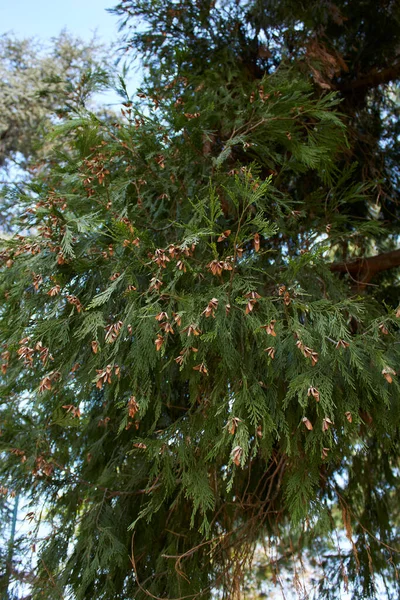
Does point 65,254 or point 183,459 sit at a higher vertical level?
point 65,254

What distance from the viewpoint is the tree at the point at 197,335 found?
2580mm

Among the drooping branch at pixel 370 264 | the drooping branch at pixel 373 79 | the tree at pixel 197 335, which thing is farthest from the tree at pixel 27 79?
the drooping branch at pixel 370 264

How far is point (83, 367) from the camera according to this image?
9.77 ft

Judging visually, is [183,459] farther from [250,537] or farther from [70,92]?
[70,92]

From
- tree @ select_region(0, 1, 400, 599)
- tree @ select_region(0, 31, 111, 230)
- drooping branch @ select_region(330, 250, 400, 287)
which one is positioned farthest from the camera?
tree @ select_region(0, 31, 111, 230)

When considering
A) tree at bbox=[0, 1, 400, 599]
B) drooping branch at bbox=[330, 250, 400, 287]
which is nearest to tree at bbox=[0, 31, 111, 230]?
tree at bbox=[0, 1, 400, 599]

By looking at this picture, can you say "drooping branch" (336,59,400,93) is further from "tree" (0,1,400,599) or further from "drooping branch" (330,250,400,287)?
"drooping branch" (330,250,400,287)

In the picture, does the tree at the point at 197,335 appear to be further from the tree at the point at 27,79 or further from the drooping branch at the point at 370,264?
the tree at the point at 27,79

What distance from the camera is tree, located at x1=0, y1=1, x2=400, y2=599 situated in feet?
8.46

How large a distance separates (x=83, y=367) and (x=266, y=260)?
1431mm

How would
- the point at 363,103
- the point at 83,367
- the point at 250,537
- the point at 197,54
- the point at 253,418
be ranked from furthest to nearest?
1. the point at 363,103
2. the point at 197,54
3. the point at 250,537
4. the point at 83,367
5. the point at 253,418

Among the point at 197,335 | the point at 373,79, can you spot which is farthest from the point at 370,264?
the point at 197,335

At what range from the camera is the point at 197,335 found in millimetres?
2461

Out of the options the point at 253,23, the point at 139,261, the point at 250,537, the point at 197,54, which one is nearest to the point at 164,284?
the point at 139,261
